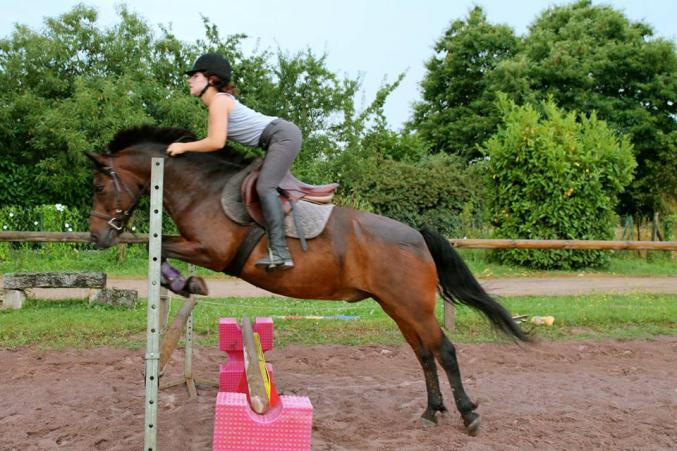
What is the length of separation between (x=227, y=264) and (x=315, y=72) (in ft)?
47.9

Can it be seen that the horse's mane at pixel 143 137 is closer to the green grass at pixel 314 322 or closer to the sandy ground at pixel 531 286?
the green grass at pixel 314 322

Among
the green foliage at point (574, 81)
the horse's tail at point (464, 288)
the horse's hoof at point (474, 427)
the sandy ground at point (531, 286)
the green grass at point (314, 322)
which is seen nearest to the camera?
the horse's hoof at point (474, 427)

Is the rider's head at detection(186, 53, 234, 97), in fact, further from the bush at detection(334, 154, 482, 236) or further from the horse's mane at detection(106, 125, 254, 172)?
the bush at detection(334, 154, 482, 236)

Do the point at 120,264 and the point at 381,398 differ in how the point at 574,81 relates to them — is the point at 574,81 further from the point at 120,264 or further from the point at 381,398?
the point at 381,398

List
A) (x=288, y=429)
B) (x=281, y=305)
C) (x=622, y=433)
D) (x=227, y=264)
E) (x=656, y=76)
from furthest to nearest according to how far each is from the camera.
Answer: (x=656, y=76), (x=281, y=305), (x=622, y=433), (x=227, y=264), (x=288, y=429)

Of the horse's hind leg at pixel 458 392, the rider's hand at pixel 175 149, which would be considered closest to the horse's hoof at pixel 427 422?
the horse's hind leg at pixel 458 392

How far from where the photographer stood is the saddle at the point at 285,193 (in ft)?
13.8

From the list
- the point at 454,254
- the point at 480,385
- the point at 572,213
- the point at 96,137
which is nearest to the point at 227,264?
the point at 454,254

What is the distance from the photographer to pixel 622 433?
14.9 feet

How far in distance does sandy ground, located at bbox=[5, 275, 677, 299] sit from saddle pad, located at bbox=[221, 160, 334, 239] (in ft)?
20.5

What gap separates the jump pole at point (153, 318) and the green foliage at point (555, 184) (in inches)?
458

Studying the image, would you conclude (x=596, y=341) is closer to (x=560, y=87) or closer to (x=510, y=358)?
(x=510, y=358)

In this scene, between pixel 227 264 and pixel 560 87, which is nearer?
pixel 227 264

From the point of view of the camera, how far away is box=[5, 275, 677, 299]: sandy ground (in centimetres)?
1062
